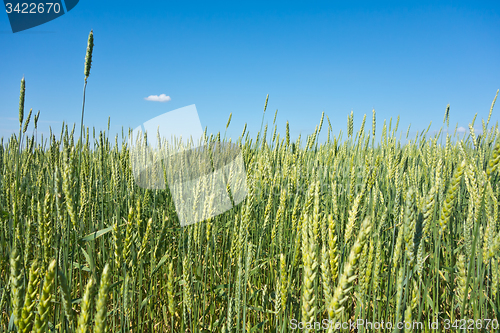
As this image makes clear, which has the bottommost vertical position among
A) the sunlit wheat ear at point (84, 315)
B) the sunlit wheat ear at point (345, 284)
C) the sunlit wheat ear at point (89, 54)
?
the sunlit wheat ear at point (84, 315)

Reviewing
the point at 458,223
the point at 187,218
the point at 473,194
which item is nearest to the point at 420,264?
the point at 473,194

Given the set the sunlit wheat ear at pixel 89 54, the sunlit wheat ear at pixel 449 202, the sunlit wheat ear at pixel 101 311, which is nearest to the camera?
the sunlit wheat ear at pixel 101 311

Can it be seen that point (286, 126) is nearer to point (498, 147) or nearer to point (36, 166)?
point (498, 147)

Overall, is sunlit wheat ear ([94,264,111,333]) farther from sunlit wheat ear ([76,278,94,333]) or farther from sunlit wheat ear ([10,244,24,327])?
sunlit wheat ear ([10,244,24,327])

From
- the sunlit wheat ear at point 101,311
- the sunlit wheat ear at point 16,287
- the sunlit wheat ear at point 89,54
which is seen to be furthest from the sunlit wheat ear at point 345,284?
the sunlit wheat ear at point 89,54

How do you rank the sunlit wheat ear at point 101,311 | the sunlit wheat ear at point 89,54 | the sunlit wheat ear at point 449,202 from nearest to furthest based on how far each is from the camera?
the sunlit wheat ear at point 101,311
the sunlit wheat ear at point 449,202
the sunlit wheat ear at point 89,54

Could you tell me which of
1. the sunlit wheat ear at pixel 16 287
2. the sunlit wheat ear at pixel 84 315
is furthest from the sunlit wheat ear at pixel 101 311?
the sunlit wheat ear at pixel 16 287

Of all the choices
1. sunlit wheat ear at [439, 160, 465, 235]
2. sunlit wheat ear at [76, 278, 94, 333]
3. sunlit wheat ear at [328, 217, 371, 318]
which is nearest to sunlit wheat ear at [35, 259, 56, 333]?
sunlit wheat ear at [76, 278, 94, 333]

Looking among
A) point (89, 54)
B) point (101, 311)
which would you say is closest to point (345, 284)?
point (101, 311)

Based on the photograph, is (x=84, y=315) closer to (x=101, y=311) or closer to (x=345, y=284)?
(x=101, y=311)

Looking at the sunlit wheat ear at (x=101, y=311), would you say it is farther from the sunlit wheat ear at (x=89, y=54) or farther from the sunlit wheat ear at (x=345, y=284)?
the sunlit wheat ear at (x=89, y=54)

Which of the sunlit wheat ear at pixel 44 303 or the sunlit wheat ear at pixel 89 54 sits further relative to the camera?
the sunlit wheat ear at pixel 89 54

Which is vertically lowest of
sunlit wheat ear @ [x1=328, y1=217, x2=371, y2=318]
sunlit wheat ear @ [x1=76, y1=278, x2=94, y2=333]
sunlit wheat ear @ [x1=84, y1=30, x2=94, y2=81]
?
sunlit wheat ear @ [x1=76, y1=278, x2=94, y2=333]

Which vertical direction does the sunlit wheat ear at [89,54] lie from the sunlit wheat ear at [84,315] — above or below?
above
